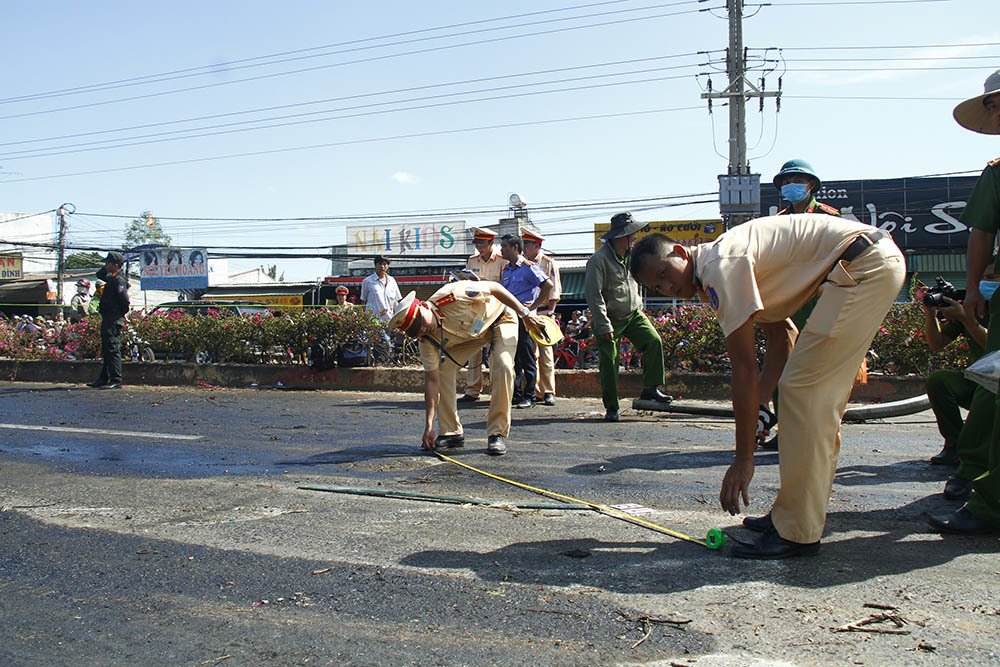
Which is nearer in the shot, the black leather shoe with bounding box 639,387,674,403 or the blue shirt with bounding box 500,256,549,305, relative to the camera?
the black leather shoe with bounding box 639,387,674,403

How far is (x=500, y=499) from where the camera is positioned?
5.13 metres

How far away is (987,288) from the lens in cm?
461

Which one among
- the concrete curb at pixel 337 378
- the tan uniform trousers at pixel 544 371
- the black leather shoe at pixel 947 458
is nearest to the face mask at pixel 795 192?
the black leather shoe at pixel 947 458

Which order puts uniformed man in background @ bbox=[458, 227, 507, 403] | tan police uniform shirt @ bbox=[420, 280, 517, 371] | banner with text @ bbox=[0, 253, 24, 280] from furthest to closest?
banner with text @ bbox=[0, 253, 24, 280] → uniformed man in background @ bbox=[458, 227, 507, 403] → tan police uniform shirt @ bbox=[420, 280, 517, 371]

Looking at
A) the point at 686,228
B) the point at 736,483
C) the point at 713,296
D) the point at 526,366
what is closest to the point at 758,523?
the point at 736,483

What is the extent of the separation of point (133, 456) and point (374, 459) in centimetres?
203

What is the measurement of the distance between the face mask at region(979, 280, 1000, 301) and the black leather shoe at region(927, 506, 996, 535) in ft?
3.80

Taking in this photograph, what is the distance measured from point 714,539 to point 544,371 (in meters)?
6.33

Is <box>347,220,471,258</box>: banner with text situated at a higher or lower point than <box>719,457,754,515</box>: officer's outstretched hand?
higher

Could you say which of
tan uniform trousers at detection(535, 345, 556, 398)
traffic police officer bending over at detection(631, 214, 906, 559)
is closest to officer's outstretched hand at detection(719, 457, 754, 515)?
traffic police officer bending over at detection(631, 214, 906, 559)

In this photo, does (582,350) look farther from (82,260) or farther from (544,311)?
(82,260)

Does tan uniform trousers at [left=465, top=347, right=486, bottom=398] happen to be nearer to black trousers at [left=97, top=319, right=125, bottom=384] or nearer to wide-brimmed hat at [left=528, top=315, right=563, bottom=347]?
wide-brimmed hat at [left=528, top=315, right=563, bottom=347]

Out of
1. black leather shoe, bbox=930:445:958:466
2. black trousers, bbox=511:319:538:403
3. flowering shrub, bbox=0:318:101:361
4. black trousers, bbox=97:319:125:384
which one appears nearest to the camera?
black leather shoe, bbox=930:445:958:466

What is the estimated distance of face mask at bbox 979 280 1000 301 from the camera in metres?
4.57
